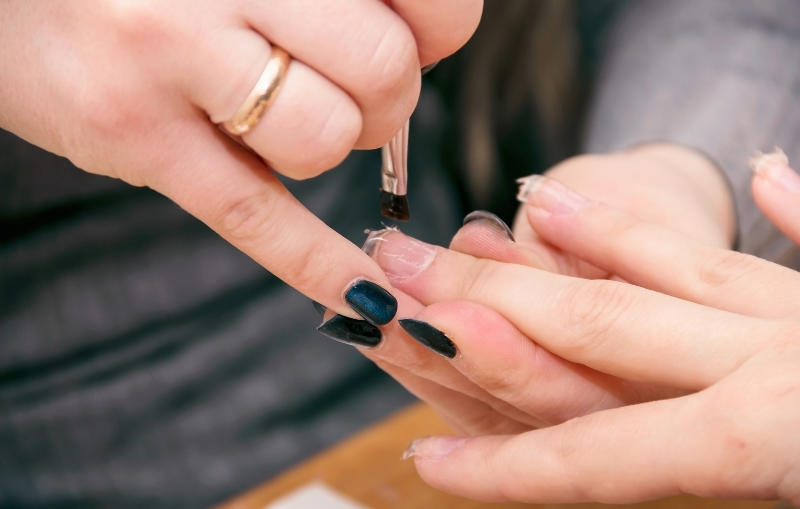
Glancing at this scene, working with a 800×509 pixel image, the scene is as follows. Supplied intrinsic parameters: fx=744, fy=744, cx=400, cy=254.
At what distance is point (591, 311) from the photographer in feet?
1.57

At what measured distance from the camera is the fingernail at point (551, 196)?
22.8 inches

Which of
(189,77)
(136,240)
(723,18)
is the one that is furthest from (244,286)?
(723,18)

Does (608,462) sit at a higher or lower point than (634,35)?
lower

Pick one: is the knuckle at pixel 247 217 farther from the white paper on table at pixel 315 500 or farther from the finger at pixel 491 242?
the white paper on table at pixel 315 500

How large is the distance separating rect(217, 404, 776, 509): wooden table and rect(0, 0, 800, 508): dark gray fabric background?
162 millimetres

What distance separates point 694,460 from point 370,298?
0.67 ft

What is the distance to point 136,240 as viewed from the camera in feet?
2.52

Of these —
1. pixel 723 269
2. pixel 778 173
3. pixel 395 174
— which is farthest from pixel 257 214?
pixel 778 173

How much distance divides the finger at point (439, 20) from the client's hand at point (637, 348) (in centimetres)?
17

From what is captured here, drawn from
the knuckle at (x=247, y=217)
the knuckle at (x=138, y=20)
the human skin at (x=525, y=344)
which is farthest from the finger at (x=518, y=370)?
the knuckle at (x=138, y=20)

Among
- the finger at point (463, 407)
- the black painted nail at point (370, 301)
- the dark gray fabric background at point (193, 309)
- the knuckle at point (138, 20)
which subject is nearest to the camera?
the knuckle at point (138, 20)

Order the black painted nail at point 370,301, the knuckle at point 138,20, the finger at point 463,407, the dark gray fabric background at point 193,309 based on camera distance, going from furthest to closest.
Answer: the dark gray fabric background at point 193,309 → the finger at point 463,407 → the black painted nail at point 370,301 → the knuckle at point 138,20

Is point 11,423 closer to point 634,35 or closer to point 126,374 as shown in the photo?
point 126,374

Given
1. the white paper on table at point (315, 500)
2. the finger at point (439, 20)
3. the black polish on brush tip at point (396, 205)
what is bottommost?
the white paper on table at point (315, 500)
